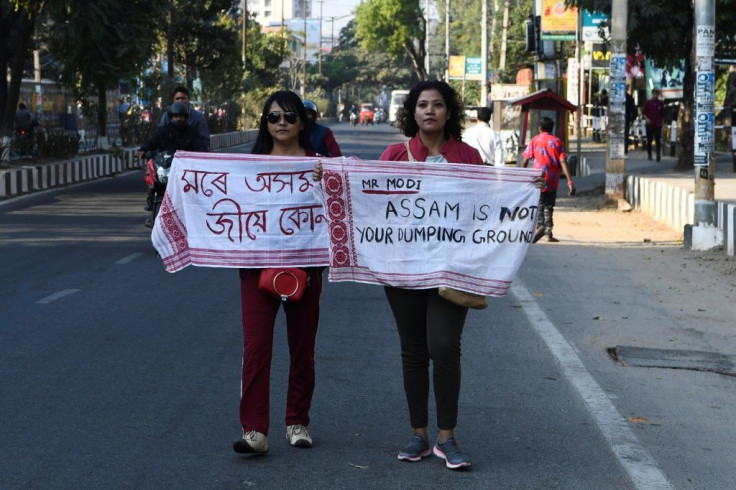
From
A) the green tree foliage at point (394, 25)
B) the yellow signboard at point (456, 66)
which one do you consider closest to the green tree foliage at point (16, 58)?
the yellow signboard at point (456, 66)

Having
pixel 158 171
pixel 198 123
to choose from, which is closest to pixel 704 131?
pixel 198 123

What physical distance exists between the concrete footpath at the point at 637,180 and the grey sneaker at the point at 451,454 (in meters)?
10.4

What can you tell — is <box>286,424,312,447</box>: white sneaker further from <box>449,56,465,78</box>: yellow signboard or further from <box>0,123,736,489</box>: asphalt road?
<box>449,56,465,78</box>: yellow signboard

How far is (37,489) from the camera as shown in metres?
5.45

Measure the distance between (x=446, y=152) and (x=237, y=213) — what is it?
43.1 inches

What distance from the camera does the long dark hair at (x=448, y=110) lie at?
609 centimetres

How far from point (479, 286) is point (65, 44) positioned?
90.3ft

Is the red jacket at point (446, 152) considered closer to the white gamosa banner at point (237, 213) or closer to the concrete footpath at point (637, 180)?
the white gamosa banner at point (237, 213)

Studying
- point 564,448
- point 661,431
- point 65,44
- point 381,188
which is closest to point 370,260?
point 381,188

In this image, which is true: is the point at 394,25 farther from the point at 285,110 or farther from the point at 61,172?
the point at 285,110

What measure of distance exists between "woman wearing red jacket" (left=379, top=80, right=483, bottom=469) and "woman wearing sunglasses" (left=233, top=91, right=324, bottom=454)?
464 mm

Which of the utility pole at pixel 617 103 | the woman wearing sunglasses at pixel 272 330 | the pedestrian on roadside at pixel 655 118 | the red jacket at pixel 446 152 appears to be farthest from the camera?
the pedestrian on roadside at pixel 655 118

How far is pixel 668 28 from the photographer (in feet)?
85.1

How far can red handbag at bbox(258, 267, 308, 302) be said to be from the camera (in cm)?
610
